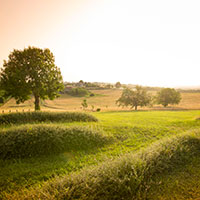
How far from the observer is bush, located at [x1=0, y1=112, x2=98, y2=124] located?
48.6 ft

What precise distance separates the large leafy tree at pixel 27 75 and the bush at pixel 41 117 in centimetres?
661

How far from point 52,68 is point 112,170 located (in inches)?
889

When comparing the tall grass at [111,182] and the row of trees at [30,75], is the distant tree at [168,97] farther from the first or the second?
the tall grass at [111,182]

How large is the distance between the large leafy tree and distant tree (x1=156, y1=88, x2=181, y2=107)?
1480 inches

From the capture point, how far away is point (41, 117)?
15.8 metres

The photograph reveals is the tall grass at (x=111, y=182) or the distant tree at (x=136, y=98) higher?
the distant tree at (x=136, y=98)

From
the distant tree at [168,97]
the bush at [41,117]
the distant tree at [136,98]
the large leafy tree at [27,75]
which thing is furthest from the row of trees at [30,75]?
the distant tree at [168,97]

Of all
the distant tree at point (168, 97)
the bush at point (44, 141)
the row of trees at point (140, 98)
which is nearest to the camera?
the bush at point (44, 141)

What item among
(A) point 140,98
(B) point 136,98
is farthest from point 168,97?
(B) point 136,98

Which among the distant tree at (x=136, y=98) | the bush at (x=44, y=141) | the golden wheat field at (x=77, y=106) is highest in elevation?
the distant tree at (x=136, y=98)

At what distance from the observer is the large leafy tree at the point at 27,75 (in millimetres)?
20672

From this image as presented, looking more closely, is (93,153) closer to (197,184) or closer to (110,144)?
(110,144)

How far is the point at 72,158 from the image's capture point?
8.25m

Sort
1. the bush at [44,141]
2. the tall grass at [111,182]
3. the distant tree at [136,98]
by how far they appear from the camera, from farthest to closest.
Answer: the distant tree at [136,98], the bush at [44,141], the tall grass at [111,182]
